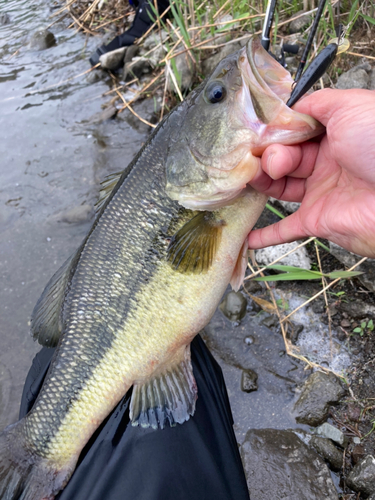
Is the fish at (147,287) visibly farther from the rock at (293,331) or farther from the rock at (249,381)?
the rock at (293,331)

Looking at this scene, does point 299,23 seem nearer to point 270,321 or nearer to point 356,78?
point 356,78

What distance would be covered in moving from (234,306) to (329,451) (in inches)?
42.3

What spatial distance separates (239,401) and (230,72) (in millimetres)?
1946

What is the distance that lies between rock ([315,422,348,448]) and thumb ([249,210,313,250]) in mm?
1147

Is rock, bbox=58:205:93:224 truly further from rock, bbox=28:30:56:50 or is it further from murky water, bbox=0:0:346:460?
rock, bbox=28:30:56:50

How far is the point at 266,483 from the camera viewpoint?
2.00 metres

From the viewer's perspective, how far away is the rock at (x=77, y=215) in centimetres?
361

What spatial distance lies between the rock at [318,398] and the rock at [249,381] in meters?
0.28

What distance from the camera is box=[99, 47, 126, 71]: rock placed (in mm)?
5395

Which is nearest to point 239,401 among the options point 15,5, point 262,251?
point 262,251

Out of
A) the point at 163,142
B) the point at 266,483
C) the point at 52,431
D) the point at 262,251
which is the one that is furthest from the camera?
the point at 262,251

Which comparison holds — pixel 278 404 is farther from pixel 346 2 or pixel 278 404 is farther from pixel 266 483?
pixel 346 2

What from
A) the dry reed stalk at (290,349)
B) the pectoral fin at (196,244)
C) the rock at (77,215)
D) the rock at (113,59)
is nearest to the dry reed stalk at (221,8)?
the rock at (113,59)

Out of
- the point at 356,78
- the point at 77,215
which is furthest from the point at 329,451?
the point at 77,215
